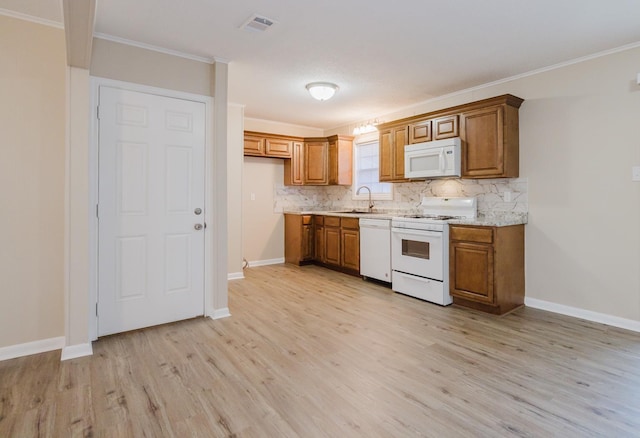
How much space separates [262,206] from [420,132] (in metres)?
2.96

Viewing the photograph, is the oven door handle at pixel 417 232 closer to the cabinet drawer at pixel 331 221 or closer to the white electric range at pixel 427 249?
the white electric range at pixel 427 249

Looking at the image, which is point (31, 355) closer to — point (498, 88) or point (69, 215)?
point (69, 215)

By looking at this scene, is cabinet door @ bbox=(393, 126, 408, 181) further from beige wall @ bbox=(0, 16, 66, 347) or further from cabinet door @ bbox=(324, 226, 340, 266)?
beige wall @ bbox=(0, 16, 66, 347)

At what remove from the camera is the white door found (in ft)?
9.50

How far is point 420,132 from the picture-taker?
4.41 meters

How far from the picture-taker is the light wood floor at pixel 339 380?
1.80 m

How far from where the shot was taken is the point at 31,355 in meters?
2.59

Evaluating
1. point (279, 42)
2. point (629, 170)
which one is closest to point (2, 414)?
point (279, 42)

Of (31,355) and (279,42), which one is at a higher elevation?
(279,42)

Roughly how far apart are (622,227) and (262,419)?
3416mm

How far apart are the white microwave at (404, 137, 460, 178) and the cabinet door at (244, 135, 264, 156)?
239 cm

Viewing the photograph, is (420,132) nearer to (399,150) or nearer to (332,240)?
(399,150)

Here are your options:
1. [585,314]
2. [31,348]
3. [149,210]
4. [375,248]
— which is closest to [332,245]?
[375,248]

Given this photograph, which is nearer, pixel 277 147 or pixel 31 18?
pixel 31 18
